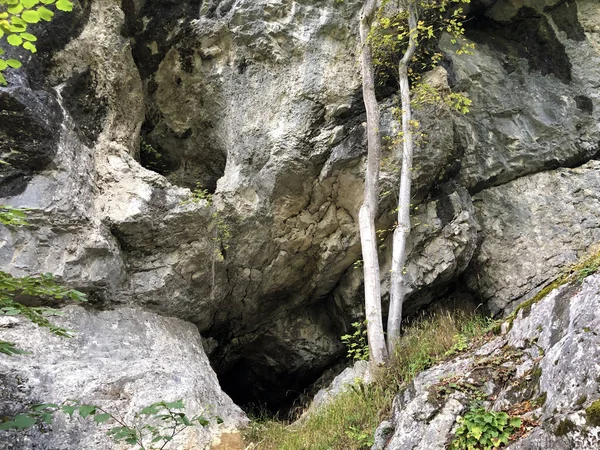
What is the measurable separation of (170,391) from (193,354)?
4.14 feet

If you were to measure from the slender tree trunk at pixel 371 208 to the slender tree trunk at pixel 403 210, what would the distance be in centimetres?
23

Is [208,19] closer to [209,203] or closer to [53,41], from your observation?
[53,41]

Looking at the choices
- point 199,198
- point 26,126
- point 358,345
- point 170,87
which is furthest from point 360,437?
point 170,87

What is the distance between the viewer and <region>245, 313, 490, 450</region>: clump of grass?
497cm

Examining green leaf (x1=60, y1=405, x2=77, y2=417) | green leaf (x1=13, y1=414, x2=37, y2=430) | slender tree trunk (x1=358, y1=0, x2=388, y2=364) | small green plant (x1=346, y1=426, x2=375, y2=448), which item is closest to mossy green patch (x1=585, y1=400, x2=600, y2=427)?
small green plant (x1=346, y1=426, x2=375, y2=448)

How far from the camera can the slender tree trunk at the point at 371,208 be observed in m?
5.92

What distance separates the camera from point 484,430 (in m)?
3.69

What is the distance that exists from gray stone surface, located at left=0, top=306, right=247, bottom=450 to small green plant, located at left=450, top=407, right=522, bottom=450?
8.07 ft

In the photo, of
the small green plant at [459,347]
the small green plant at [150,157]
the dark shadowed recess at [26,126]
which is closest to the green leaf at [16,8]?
the dark shadowed recess at [26,126]

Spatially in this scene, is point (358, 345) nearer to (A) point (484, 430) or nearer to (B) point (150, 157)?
(A) point (484, 430)

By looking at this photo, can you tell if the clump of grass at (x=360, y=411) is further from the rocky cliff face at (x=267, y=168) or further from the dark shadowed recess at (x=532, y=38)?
the dark shadowed recess at (x=532, y=38)

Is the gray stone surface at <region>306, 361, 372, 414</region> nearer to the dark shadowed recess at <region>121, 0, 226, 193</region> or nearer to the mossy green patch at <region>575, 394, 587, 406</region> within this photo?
the mossy green patch at <region>575, 394, 587, 406</region>

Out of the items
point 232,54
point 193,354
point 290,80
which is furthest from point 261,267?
point 232,54

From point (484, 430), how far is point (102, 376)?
422cm
